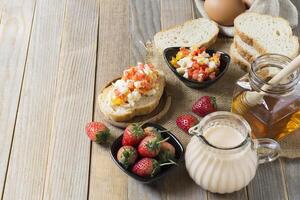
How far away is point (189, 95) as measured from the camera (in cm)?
142

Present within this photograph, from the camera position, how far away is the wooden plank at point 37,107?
1.24m

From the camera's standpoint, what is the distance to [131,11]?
170 centimetres

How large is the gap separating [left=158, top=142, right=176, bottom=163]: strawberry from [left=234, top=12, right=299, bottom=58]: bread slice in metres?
0.49

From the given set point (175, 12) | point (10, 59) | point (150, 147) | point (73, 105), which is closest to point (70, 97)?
point (73, 105)

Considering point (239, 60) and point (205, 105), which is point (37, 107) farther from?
point (239, 60)

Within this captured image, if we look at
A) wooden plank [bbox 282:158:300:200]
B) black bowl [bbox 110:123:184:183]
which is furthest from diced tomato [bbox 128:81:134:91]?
wooden plank [bbox 282:158:300:200]

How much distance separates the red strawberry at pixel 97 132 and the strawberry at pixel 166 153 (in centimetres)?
18

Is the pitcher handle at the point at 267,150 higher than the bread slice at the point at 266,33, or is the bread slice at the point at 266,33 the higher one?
the bread slice at the point at 266,33

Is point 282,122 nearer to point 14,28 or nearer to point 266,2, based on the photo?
point 266,2

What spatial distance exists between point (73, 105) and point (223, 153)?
513 millimetres

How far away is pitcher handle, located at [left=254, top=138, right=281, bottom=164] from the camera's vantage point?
1149 millimetres

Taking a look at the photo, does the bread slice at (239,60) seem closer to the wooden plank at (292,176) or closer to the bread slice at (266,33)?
the bread slice at (266,33)

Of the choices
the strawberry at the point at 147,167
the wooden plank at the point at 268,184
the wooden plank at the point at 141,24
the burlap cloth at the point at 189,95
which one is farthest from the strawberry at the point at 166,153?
the wooden plank at the point at 141,24

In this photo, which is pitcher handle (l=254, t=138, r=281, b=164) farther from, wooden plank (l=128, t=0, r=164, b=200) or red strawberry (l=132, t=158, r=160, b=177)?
wooden plank (l=128, t=0, r=164, b=200)
